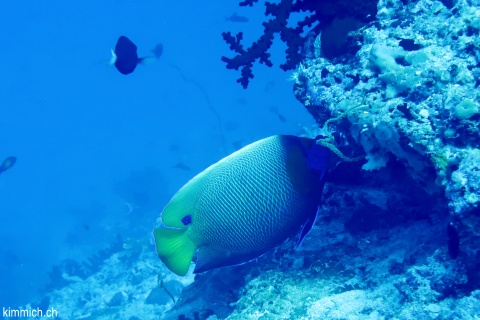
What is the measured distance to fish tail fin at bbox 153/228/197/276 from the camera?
58.9 inches

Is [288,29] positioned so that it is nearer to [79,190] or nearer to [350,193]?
[350,193]

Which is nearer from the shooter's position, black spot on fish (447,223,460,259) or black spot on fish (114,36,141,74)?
black spot on fish (447,223,460,259)

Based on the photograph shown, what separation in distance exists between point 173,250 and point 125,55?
396cm

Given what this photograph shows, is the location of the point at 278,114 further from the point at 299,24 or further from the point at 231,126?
the point at 231,126

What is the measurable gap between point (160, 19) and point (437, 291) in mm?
102092

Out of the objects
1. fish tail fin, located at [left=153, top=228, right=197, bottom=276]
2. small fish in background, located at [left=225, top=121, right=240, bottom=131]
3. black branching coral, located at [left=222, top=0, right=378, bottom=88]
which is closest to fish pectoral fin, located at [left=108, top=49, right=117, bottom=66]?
black branching coral, located at [left=222, top=0, right=378, bottom=88]

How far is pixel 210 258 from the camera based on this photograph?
5.24 ft

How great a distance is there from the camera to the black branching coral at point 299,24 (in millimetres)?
2848

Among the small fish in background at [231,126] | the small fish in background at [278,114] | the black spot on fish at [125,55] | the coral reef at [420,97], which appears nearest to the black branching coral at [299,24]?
the coral reef at [420,97]

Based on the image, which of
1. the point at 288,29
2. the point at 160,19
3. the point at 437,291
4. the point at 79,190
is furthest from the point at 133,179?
the point at 160,19

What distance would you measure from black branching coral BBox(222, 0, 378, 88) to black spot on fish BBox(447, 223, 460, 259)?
5.69 feet

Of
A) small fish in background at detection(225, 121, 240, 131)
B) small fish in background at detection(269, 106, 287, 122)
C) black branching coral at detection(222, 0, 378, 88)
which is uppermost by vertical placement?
small fish in background at detection(225, 121, 240, 131)

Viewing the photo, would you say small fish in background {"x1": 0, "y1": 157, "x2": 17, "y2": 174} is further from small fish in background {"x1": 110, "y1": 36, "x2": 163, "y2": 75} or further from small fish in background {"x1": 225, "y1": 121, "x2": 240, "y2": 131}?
small fish in background {"x1": 225, "y1": 121, "x2": 240, "y2": 131}

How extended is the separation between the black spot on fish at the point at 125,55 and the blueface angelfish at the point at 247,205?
3725 millimetres
